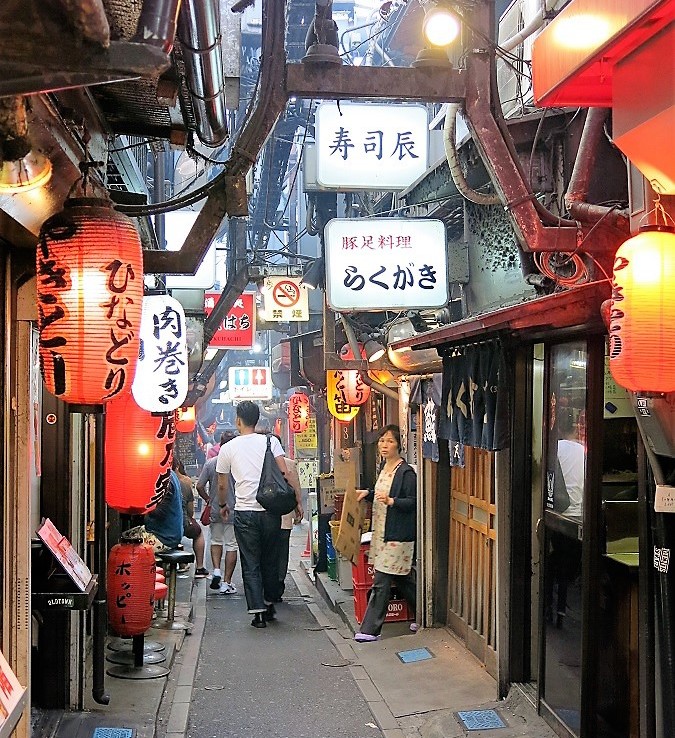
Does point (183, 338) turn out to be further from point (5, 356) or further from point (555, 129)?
point (555, 129)

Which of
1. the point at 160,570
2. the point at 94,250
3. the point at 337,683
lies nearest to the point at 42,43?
the point at 94,250

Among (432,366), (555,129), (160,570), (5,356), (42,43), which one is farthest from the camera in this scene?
(160,570)

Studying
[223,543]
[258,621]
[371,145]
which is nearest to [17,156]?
[371,145]

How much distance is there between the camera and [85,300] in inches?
199

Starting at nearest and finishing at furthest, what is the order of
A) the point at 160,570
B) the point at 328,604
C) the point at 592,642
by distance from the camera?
the point at 592,642 < the point at 160,570 < the point at 328,604

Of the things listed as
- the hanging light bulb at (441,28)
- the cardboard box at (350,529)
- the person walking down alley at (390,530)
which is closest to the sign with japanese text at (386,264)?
the person walking down alley at (390,530)

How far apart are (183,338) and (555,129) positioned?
16.2 ft

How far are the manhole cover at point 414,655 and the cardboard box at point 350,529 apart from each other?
2.26 m

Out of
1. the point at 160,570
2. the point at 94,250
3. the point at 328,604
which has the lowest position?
the point at 328,604

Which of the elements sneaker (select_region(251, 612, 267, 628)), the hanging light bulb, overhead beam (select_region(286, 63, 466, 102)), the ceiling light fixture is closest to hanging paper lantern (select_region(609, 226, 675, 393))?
overhead beam (select_region(286, 63, 466, 102))

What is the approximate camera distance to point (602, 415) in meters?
7.44

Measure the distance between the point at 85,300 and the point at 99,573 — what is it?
17.5 feet

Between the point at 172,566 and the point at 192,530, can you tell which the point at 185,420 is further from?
the point at 172,566

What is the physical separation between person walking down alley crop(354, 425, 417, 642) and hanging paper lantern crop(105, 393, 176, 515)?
4.16 m
